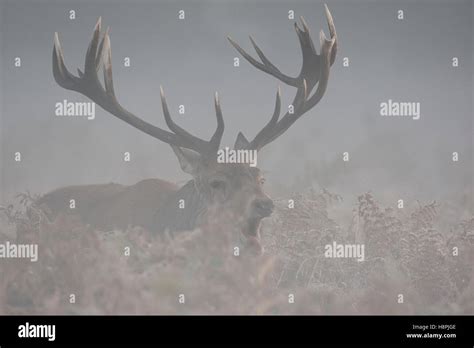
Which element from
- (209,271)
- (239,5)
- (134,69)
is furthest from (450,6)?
(209,271)

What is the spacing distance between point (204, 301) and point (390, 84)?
5865 mm

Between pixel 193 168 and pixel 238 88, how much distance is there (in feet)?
14.7

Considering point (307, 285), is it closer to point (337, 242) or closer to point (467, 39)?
point (337, 242)

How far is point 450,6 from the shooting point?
1040 centimetres

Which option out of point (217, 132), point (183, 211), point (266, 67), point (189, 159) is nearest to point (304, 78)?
point (266, 67)

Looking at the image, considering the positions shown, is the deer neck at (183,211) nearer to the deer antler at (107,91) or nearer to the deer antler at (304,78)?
the deer antler at (107,91)

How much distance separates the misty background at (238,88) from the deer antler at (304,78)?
2657mm

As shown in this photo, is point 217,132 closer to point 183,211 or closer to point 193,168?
point 193,168

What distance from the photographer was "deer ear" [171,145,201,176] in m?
6.57

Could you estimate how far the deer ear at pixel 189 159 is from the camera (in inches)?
259

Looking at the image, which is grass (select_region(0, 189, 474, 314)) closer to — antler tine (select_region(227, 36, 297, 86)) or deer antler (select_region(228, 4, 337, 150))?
deer antler (select_region(228, 4, 337, 150))

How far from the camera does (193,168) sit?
6.59 metres

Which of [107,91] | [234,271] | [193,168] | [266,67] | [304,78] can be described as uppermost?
[266,67]

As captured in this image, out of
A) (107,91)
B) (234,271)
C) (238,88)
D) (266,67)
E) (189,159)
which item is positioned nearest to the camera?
(234,271)
